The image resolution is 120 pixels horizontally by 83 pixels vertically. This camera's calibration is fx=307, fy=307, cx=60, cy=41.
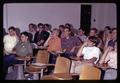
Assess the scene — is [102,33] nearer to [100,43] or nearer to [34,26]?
[100,43]

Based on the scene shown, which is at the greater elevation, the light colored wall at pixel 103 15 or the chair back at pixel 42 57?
the light colored wall at pixel 103 15

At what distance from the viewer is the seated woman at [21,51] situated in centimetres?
141

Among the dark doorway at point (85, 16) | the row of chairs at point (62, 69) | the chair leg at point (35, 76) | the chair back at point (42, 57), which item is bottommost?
the chair leg at point (35, 76)

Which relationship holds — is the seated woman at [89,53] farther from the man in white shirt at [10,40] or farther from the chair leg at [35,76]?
the man in white shirt at [10,40]

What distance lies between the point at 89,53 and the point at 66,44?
4.5 inches

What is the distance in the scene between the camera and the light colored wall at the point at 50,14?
140 centimetres

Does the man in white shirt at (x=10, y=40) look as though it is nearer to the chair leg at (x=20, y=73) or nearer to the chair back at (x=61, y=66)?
the chair leg at (x=20, y=73)

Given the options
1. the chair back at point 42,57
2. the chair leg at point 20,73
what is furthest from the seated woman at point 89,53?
the chair leg at point 20,73

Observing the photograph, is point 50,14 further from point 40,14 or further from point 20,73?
point 20,73

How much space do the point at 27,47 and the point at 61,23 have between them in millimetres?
191

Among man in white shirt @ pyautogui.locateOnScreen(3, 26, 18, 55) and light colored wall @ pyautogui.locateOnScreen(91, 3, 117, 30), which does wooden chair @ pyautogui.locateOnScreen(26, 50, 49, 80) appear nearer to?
man in white shirt @ pyautogui.locateOnScreen(3, 26, 18, 55)

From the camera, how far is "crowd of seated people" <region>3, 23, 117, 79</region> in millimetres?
1407

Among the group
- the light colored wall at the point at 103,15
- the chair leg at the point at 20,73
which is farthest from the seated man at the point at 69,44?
the chair leg at the point at 20,73

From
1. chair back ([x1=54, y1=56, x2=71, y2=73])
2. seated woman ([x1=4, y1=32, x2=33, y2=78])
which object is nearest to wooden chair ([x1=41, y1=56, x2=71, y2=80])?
chair back ([x1=54, y1=56, x2=71, y2=73])
